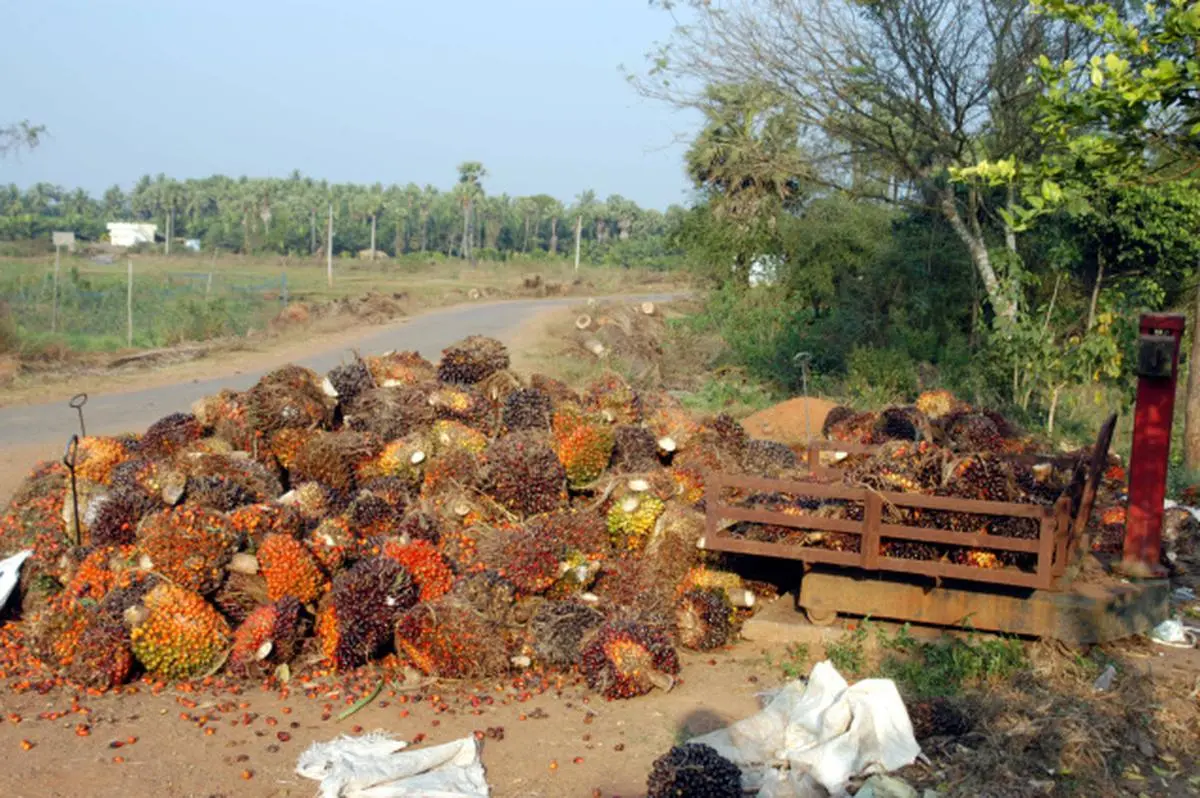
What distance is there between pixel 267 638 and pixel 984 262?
1242cm

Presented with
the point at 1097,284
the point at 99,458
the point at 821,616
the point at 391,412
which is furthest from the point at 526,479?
the point at 1097,284

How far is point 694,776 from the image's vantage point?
13.9ft

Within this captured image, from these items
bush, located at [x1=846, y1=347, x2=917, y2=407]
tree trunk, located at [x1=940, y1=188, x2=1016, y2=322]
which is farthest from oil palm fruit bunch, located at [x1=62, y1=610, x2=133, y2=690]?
tree trunk, located at [x1=940, y1=188, x2=1016, y2=322]

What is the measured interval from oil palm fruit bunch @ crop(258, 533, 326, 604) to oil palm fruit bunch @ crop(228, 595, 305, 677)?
16 cm

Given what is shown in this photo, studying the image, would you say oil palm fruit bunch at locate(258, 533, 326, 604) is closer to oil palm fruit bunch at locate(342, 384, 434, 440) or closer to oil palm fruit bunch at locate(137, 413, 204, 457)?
oil palm fruit bunch at locate(342, 384, 434, 440)

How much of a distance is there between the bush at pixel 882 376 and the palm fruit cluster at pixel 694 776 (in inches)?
461

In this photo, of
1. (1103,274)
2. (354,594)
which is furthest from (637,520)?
(1103,274)

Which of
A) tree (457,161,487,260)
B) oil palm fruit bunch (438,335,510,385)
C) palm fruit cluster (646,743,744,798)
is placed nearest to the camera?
palm fruit cluster (646,743,744,798)

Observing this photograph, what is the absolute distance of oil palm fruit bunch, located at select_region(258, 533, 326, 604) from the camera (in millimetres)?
6250

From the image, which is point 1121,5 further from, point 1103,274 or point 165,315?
point 165,315

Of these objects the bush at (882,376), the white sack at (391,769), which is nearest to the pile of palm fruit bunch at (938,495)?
the white sack at (391,769)

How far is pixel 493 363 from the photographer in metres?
9.32

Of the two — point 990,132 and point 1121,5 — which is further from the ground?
point 1121,5

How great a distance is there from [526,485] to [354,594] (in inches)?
60.7
